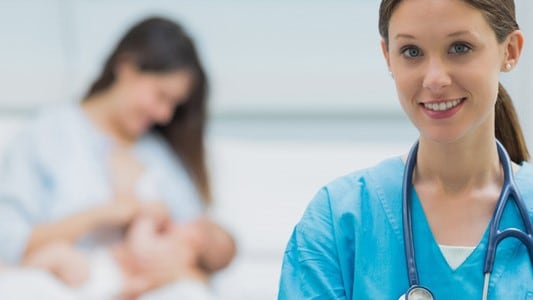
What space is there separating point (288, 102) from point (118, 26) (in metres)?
0.58

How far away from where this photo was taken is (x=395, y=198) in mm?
867

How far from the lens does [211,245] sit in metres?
2.33

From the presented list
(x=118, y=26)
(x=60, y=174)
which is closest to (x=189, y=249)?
(x=60, y=174)

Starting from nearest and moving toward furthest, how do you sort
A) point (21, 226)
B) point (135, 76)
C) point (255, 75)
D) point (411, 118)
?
1. point (411, 118)
2. point (21, 226)
3. point (135, 76)
4. point (255, 75)

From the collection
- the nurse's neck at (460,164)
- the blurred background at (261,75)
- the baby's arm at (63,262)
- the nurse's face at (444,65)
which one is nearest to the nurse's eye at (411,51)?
the nurse's face at (444,65)

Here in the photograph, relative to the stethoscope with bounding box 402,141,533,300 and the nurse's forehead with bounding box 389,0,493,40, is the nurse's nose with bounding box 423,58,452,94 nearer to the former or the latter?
the nurse's forehead with bounding box 389,0,493,40

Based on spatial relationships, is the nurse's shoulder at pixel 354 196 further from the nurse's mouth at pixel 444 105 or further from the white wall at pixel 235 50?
the white wall at pixel 235 50

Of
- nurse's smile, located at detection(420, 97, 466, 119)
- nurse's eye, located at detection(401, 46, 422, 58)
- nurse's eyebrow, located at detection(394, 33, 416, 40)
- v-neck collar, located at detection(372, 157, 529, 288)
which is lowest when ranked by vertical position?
v-neck collar, located at detection(372, 157, 529, 288)

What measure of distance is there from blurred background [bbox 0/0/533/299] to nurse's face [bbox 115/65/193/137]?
0.59 ft

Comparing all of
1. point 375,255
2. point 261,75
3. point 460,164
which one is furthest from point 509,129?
point 261,75

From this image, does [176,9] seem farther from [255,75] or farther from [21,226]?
[21,226]

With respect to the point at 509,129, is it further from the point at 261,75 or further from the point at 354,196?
the point at 261,75

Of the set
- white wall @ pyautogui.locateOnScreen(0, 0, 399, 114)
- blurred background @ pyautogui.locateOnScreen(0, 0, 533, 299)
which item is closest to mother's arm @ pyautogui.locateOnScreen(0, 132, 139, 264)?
blurred background @ pyautogui.locateOnScreen(0, 0, 533, 299)

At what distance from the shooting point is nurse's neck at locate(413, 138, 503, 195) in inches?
32.5
